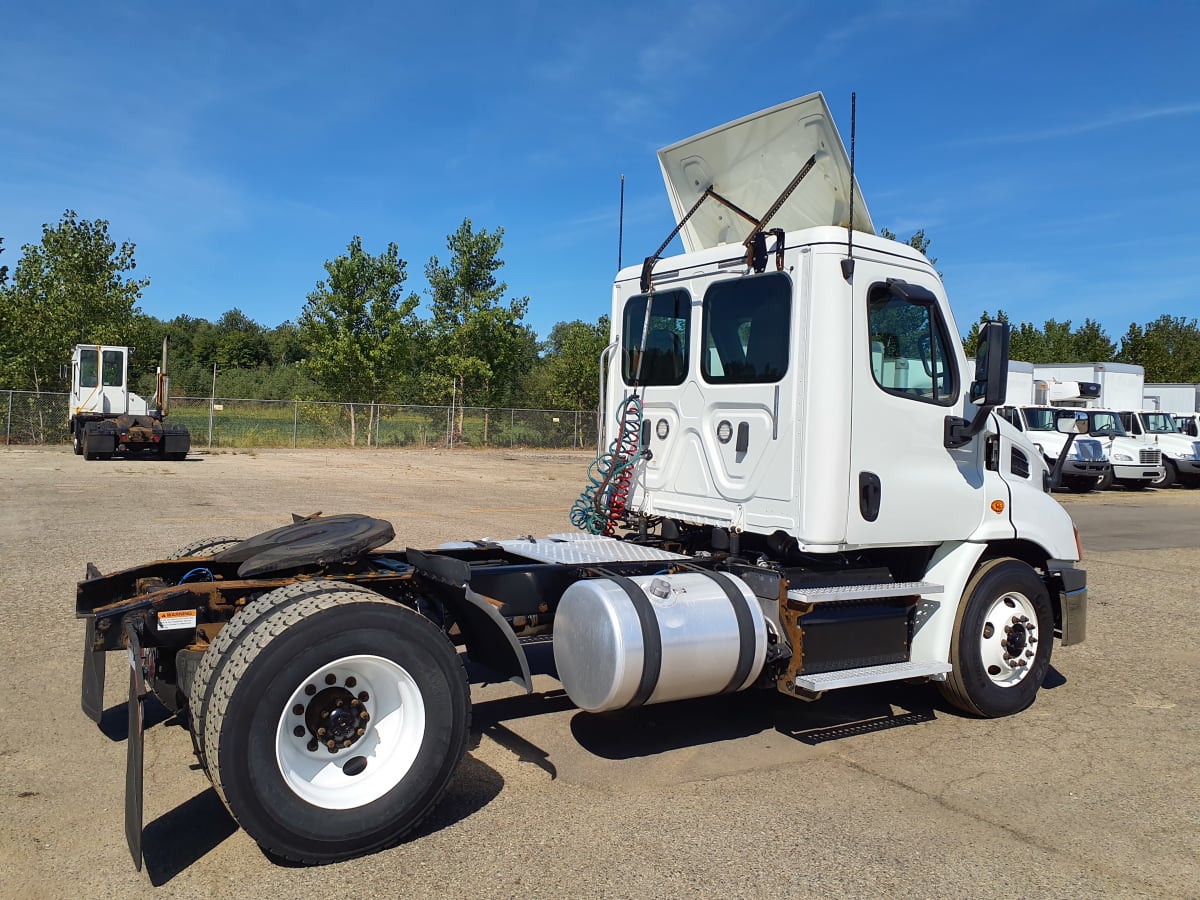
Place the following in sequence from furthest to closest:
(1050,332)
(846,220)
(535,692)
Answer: (1050,332), (535,692), (846,220)

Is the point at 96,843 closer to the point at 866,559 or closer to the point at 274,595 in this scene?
the point at 274,595

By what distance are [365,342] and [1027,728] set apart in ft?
119

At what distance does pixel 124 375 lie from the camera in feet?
97.0

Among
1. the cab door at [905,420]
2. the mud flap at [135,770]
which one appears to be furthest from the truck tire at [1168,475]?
the mud flap at [135,770]

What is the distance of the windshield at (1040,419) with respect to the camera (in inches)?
992

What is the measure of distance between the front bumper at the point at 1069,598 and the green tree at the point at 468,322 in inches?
1409

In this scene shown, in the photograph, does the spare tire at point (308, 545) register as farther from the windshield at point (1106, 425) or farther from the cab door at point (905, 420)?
the windshield at point (1106, 425)

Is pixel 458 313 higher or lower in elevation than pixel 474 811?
higher

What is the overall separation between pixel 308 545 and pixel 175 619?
2.19ft

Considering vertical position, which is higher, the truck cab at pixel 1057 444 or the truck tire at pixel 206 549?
the truck cab at pixel 1057 444

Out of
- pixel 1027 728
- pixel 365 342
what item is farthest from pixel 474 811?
pixel 365 342

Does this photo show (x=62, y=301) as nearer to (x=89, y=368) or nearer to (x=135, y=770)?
(x=89, y=368)

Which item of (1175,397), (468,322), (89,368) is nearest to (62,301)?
(89,368)

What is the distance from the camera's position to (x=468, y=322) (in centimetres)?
4078
